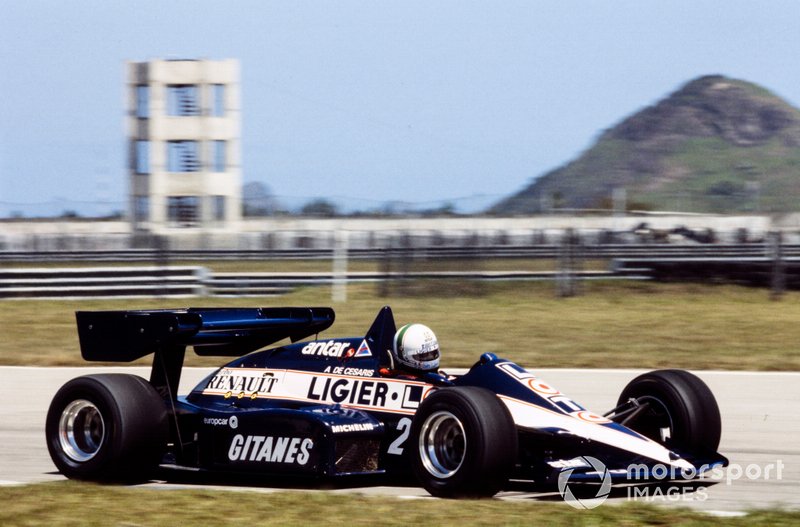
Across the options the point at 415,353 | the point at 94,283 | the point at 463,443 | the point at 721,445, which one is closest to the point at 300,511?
the point at 463,443

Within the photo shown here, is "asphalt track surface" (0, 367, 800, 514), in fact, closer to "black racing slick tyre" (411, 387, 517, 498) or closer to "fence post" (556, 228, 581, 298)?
"black racing slick tyre" (411, 387, 517, 498)

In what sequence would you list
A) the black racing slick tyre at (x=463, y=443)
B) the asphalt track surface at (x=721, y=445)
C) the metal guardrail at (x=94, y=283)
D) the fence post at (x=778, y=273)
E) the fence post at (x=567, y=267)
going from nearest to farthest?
1. the black racing slick tyre at (x=463, y=443)
2. the asphalt track surface at (x=721, y=445)
3. the fence post at (x=778, y=273)
4. the fence post at (x=567, y=267)
5. the metal guardrail at (x=94, y=283)

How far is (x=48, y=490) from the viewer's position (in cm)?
641

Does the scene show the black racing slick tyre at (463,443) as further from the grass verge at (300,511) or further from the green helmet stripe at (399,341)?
the green helmet stripe at (399,341)

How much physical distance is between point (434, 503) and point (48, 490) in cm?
215

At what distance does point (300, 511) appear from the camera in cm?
572

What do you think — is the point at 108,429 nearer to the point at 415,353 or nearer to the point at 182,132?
the point at 415,353

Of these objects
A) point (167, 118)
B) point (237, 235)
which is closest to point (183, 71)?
point (167, 118)

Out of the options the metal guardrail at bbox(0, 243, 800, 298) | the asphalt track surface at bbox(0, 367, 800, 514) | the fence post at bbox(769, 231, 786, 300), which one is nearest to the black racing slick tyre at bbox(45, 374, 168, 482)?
the asphalt track surface at bbox(0, 367, 800, 514)

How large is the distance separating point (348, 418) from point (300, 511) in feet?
3.70

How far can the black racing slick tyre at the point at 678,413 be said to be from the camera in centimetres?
699

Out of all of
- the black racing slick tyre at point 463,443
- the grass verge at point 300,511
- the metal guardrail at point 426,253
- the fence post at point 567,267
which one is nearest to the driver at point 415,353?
the black racing slick tyre at point 463,443

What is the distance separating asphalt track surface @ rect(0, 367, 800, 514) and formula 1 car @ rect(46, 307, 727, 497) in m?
0.17

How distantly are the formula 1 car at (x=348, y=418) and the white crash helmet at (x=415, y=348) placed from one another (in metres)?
0.10
